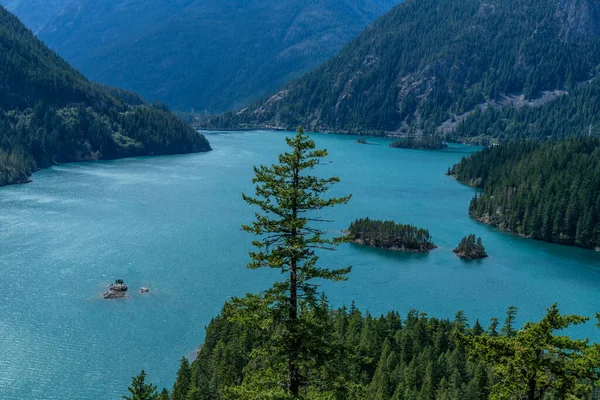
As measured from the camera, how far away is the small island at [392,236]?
4574 inches

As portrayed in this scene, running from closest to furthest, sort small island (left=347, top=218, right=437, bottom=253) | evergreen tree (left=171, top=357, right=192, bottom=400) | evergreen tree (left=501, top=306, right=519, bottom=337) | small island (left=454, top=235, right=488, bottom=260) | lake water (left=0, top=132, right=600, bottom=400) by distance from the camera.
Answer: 1. evergreen tree (left=171, top=357, right=192, bottom=400)
2. evergreen tree (left=501, top=306, right=519, bottom=337)
3. lake water (left=0, top=132, right=600, bottom=400)
4. small island (left=454, top=235, right=488, bottom=260)
5. small island (left=347, top=218, right=437, bottom=253)

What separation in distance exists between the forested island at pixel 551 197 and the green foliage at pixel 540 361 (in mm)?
114778

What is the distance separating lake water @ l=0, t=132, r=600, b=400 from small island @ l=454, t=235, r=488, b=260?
2.32 m

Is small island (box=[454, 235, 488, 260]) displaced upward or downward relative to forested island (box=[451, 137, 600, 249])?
downward

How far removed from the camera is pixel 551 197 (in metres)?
136

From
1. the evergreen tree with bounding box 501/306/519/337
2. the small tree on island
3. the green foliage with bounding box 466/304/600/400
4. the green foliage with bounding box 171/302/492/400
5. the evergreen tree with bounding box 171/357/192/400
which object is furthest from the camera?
the evergreen tree with bounding box 501/306/519/337

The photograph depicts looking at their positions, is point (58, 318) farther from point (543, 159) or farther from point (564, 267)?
point (543, 159)

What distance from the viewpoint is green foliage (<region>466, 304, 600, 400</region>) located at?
21453 millimetres

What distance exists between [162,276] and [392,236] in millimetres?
44740

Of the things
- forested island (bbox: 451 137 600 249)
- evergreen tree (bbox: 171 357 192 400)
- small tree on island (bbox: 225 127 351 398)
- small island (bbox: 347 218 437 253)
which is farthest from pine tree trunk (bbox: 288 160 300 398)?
forested island (bbox: 451 137 600 249)

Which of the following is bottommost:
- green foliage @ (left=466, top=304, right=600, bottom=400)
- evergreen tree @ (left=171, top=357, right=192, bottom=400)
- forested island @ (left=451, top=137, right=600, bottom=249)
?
evergreen tree @ (left=171, top=357, right=192, bottom=400)

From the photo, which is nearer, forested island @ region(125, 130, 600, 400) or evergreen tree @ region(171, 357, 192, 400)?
forested island @ region(125, 130, 600, 400)

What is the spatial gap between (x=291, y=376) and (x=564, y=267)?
101 m

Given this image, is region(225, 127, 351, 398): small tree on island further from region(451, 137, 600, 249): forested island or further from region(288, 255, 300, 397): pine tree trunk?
region(451, 137, 600, 249): forested island
